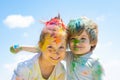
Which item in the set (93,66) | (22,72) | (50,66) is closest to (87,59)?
(93,66)

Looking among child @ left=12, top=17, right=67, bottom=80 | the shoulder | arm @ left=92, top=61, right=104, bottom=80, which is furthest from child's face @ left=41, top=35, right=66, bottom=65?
arm @ left=92, top=61, right=104, bottom=80

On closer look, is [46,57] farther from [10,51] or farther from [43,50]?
[10,51]

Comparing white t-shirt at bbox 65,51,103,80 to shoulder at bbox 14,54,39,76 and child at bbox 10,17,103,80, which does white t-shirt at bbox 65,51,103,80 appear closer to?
child at bbox 10,17,103,80

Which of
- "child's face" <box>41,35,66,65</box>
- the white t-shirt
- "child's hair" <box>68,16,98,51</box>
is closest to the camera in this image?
"child's face" <box>41,35,66,65</box>

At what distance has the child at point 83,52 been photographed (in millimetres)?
6293

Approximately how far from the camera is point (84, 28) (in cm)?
630

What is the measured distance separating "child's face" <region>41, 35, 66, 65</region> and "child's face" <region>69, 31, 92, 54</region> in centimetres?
19

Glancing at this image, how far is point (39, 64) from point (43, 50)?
255mm

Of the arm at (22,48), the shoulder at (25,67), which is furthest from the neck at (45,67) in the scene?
the arm at (22,48)

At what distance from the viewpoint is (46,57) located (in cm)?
625

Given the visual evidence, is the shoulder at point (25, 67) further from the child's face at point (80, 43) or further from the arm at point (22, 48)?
the child's face at point (80, 43)

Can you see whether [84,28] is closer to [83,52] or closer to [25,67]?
[83,52]

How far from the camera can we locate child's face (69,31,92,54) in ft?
20.6

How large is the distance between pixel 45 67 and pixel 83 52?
0.62 metres
